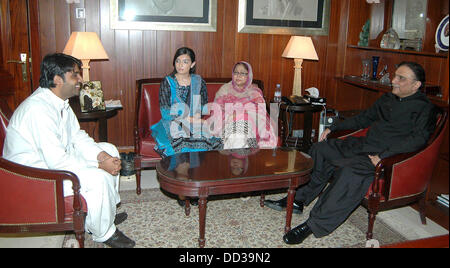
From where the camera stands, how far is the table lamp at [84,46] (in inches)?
142

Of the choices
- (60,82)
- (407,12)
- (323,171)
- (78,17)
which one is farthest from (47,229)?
(407,12)

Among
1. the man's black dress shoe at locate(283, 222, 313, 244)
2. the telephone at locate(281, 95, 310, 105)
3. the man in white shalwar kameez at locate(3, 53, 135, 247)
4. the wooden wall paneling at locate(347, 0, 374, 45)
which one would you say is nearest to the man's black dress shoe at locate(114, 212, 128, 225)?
the man in white shalwar kameez at locate(3, 53, 135, 247)

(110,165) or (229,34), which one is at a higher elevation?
(229,34)

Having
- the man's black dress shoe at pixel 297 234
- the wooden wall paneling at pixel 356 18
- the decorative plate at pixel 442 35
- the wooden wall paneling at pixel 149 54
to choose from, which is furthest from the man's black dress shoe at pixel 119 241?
the wooden wall paneling at pixel 356 18

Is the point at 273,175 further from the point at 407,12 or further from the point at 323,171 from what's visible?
the point at 407,12

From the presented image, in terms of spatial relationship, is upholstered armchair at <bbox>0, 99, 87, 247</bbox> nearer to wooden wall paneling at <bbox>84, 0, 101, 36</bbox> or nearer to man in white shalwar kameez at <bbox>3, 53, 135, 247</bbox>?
man in white shalwar kameez at <bbox>3, 53, 135, 247</bbox>

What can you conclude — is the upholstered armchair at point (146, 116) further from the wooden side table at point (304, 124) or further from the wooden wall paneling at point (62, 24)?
the wooden wall paneling at point (62, 24)

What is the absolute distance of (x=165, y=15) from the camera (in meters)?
4.15

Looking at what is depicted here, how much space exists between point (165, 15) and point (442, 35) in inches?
104

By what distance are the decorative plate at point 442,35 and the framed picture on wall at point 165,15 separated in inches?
86.7

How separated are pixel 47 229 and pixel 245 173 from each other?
49.7 inches

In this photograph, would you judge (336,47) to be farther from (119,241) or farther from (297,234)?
(119,241)

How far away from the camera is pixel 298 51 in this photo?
436 cm

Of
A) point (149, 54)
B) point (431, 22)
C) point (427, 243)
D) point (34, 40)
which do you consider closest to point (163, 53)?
point (149, 54)
